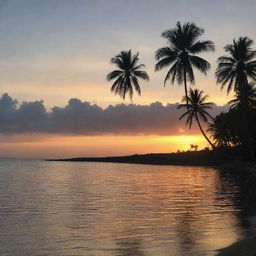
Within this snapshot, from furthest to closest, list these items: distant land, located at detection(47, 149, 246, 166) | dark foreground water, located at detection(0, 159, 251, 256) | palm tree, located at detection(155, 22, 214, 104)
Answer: distant land, located at detection(47, 149, 246, 166)
palm tree, located at detection(155, 22, 214, 104)
dark foreground water, located at detection(0, 159, 251, 256)

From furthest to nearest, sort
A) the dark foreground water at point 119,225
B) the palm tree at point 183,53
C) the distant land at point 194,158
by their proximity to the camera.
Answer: the distant land at point 194,158 < the palm tree at point 183,53 < the dark foreground water at point 119,225

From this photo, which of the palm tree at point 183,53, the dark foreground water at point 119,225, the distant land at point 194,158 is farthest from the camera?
the distant land at point 194,158

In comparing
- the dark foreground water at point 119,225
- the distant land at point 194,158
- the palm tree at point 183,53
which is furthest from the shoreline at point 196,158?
the dark foreground water at point 119,225

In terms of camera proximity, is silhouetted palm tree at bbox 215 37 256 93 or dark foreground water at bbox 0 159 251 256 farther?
silhouetted palm tree at bbox 215 37 256 93

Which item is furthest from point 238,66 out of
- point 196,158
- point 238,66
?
point 196,158

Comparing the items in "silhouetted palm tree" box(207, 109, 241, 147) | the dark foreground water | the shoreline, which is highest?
"silhouetted palm tree" box(207, 109, 241, 147)

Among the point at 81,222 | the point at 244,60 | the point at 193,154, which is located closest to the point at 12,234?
the point at 81,222

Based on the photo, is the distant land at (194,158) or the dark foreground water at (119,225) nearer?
the dark foreground water at (119,225)

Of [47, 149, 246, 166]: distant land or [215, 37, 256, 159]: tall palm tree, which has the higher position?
[215, 37, 256, 159]: tall palm tree

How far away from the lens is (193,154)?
228ft

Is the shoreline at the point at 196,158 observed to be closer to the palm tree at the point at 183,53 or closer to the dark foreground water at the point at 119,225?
the palm tree at the point at 183,53

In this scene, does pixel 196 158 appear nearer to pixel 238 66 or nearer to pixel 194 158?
pixel 194 158

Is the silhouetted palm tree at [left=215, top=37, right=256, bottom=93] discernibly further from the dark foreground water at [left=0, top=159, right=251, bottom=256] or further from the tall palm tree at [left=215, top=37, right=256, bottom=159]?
the dark foreground water at [left=0, top=159, right=251, bottom=256]

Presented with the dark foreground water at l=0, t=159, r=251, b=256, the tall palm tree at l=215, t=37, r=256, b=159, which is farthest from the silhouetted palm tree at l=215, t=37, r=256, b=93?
the dark foreground water at l=0, t=159, r=251, b=256
